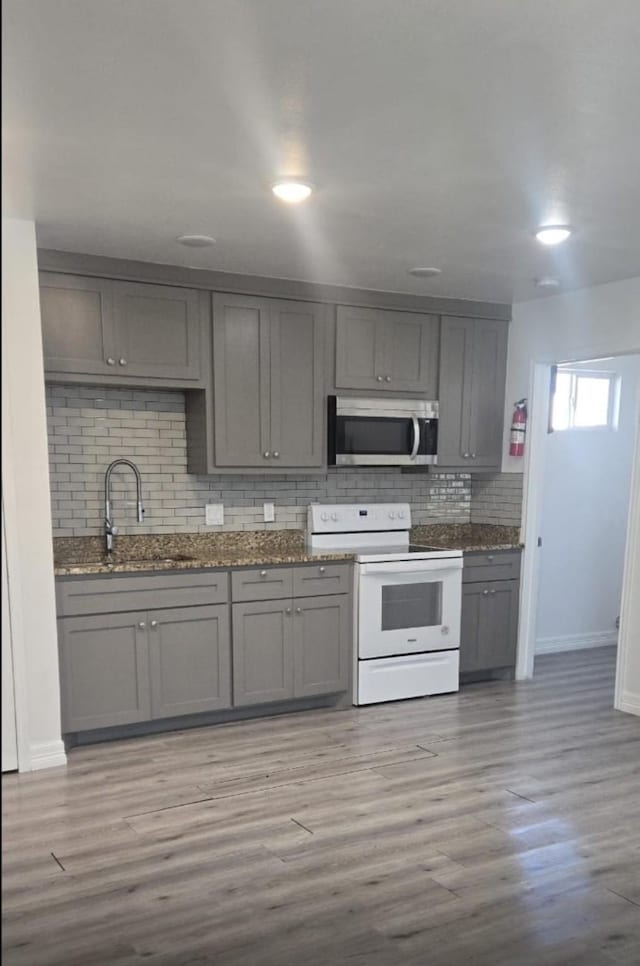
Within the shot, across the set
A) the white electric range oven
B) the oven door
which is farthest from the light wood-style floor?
the oven door

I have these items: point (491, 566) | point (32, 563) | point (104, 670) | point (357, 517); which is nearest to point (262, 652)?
point (104, 670)

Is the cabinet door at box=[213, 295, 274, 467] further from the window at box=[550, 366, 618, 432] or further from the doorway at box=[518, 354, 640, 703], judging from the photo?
the window at box=[550, 366, 618, 432]

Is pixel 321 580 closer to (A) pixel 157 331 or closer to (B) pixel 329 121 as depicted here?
(A) pixel 157 331

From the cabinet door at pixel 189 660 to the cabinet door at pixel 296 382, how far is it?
3.27 feet

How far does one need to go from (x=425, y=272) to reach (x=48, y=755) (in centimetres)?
303

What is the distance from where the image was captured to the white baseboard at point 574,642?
550 cm

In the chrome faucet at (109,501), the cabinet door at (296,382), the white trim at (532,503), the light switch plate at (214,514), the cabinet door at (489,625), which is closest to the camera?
the chrome faucet at (109,501)

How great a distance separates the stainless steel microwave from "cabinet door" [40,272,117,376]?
1.33 m

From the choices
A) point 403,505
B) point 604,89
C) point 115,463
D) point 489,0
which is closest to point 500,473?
point 403,505

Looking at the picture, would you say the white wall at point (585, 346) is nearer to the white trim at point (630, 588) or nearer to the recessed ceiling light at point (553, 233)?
the white trim at point (630, 588)

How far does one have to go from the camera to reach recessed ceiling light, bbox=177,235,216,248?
3233 millimetres

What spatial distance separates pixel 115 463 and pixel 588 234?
2.64m

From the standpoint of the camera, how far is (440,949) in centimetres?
213

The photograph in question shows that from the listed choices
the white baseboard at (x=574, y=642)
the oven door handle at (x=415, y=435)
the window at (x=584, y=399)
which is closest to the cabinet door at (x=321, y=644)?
the oven door handle at (x=415, y=435)
